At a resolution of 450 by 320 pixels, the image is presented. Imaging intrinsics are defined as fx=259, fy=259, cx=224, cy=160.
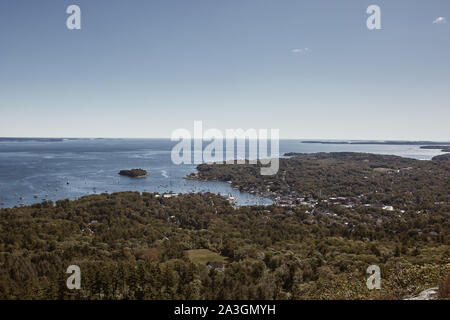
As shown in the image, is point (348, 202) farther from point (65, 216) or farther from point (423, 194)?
point (65, 216)

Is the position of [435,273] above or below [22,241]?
above

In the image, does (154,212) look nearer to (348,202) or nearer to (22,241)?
(22,241)

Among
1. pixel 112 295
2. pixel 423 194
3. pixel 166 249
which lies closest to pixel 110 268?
pixel 112 295

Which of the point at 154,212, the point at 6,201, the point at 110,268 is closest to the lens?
the point at 110,268

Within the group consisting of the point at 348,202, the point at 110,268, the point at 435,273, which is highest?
the point at 435,273

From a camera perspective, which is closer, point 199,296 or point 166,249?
point 199,296

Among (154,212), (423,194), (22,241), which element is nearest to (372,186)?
(423,194)

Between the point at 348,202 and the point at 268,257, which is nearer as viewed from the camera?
the point at 268,257

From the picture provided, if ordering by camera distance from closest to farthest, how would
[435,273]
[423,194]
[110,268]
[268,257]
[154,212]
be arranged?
[435,273], [110,268], [268,257], [154,212], [423,194]

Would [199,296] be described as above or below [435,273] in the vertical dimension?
below
